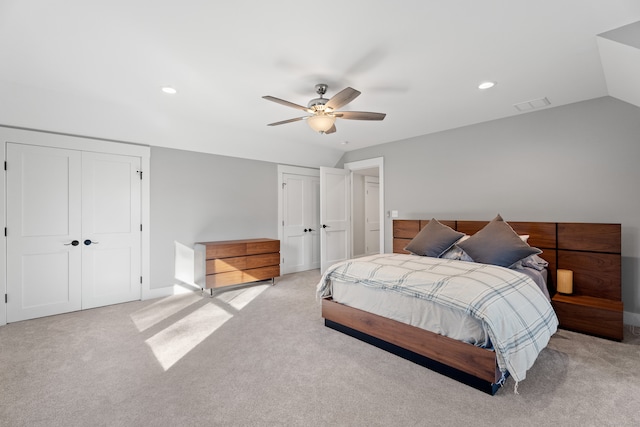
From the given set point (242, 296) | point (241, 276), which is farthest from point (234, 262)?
point (242, 296)

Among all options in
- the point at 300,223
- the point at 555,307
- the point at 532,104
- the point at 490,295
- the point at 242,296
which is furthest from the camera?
the point at 300,223

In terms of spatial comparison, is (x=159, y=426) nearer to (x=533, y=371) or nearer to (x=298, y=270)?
(x=533, y=371)

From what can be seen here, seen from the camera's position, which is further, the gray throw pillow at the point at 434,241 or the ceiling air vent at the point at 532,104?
the gray throw pillow at the point at 434,241

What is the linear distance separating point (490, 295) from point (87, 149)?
182 inches

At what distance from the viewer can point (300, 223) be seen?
5.89 m

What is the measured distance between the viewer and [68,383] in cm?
210

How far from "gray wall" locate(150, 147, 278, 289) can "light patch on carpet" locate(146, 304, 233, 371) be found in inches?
47.2

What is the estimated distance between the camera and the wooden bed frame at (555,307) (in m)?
2.05

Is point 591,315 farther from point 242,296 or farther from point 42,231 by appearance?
point 42,231

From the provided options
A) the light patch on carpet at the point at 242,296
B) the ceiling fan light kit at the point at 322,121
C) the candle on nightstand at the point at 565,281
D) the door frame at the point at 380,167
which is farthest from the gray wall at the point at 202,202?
the candle on nightstand at the point at 565,281

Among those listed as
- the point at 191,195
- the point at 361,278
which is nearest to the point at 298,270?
the point at 191,195

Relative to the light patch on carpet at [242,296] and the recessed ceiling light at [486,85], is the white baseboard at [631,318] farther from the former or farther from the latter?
the light patch on carpet at [242,296]

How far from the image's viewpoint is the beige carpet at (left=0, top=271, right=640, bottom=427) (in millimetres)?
1767

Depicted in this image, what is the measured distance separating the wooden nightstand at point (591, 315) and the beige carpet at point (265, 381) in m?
0.12
